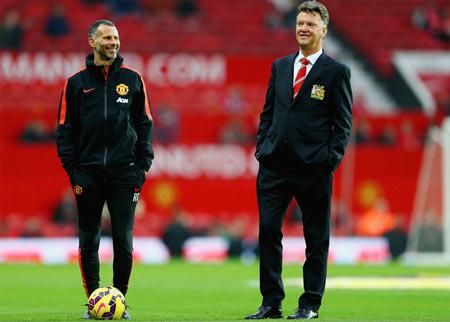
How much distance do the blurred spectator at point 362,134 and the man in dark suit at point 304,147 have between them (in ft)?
65.2

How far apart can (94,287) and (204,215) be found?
1867 cm

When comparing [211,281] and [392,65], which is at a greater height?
[392,65]

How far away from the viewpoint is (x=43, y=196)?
89.4ft

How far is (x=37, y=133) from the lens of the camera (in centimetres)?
2773

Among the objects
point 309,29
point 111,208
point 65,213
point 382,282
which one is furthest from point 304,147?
point 65,213

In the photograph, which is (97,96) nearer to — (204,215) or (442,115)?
(204,215)

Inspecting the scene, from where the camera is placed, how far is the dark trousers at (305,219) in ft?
30.3

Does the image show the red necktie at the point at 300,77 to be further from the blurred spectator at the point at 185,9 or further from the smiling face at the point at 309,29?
the blurred spectator at the point at 185,9

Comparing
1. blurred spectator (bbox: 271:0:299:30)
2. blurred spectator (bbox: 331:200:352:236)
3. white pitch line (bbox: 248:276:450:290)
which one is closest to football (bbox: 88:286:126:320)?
white pitch line (bbox: 248:276:450:290)

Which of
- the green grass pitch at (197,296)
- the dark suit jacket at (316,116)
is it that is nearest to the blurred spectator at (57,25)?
the green grass pitch at (197,296)

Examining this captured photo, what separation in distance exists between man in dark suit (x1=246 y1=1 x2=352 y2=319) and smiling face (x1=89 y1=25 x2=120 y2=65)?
1.25m

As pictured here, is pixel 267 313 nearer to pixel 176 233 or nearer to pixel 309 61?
pixel 309 61

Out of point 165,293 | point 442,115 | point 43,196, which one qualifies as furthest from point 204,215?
point 165,293

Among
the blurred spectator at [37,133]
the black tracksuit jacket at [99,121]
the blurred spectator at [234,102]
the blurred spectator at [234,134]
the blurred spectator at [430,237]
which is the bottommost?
the blurred spectator at [430,237]
